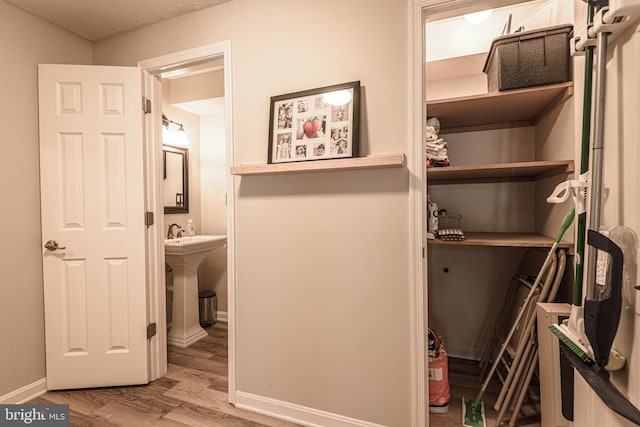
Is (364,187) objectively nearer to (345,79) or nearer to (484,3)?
(345,79)

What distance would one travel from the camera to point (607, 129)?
0.97m

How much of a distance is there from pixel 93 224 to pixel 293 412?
1.81 metres

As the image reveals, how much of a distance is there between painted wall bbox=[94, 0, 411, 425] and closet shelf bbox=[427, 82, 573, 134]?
24.4 inches

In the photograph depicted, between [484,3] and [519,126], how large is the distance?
3.94 feet

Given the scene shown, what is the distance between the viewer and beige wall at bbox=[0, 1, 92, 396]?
6.44 ft

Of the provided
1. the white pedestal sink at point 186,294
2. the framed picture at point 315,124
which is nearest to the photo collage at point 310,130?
the framed picture at point 315,124

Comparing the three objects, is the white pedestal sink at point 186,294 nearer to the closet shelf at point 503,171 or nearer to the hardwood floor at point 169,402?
the hardwood floor at point 169,402

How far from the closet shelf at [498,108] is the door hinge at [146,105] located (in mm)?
1934

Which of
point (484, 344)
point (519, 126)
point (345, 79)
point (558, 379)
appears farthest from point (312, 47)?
point (484, 344)

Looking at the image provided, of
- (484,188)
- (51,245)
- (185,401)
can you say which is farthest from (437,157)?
(51,245)

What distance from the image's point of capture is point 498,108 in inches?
82.7

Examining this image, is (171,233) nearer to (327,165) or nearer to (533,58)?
(327,165)

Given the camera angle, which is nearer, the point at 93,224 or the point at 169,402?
the point at 169,402

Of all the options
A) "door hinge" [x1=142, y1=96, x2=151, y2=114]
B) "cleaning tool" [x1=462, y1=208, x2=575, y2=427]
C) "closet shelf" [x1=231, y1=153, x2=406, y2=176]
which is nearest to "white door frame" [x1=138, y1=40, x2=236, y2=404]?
"door hinge" [x1=142, y1=96, x2=151, y2=114]
